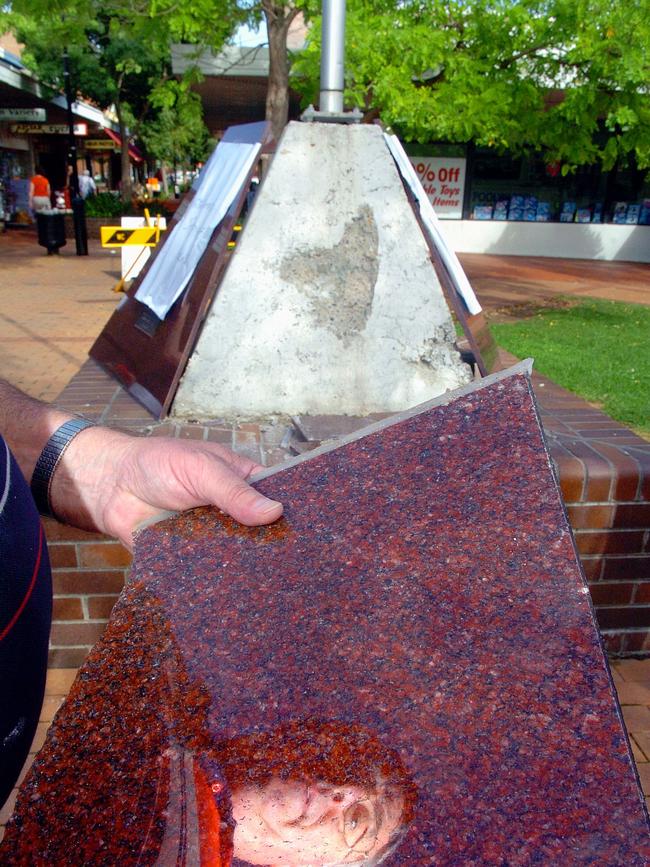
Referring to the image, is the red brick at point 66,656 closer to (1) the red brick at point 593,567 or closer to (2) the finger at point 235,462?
(2) the finger at point 235,462

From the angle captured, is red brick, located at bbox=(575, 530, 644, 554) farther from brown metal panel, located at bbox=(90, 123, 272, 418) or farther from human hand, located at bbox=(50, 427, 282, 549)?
brown metal panel, located at bbox=(90, 123, 272, 418)

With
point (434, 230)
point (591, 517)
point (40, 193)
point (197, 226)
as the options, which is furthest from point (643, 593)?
point (40, 193)

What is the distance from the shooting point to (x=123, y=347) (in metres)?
4.59

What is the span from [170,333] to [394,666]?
311 centimetres

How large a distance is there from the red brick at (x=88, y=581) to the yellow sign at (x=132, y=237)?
870 cm

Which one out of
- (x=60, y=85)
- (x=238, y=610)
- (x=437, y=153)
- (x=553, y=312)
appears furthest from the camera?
(x=60, y=85)

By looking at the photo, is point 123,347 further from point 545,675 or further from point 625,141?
point 625,141

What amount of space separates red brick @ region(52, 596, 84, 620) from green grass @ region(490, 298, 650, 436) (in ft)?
13.1

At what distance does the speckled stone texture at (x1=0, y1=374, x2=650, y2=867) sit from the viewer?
3.12ft

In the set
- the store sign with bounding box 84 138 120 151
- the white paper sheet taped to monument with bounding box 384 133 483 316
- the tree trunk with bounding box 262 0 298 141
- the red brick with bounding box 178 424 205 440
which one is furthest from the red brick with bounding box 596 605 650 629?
the store sign with bounding box 84 138 120 151

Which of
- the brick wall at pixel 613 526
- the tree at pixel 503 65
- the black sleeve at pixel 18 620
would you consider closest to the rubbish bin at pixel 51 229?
the tree at pixel 503 65

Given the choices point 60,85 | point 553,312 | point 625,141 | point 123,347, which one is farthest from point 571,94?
point 60,85

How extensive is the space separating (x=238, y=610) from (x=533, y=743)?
0.50 m

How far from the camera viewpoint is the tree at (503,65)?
8266 millimetres
